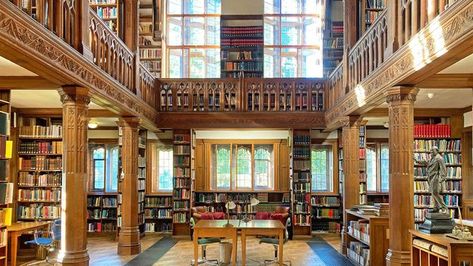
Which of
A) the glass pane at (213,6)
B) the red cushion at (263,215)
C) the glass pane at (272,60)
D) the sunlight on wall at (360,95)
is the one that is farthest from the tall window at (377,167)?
the glass pane at (213,6)

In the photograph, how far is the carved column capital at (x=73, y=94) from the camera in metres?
6.46

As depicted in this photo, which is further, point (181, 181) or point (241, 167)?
point (241, 167)

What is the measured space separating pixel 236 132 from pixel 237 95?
161 cm

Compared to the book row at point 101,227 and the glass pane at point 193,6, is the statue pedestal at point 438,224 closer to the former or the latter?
the book row at point 101,227

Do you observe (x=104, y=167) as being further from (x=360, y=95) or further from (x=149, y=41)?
(x=360, y=95)

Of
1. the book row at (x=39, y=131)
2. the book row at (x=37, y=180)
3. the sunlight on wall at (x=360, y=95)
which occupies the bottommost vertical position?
the book row at (x=37, y=180)

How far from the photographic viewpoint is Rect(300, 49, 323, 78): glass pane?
14609 mm

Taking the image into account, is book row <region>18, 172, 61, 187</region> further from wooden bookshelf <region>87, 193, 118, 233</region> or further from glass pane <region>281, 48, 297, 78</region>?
glass pane <region>281, 48, 297, 78</region>

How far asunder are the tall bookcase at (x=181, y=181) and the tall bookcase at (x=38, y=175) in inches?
115

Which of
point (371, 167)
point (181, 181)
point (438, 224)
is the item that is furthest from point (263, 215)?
point (438, 224)

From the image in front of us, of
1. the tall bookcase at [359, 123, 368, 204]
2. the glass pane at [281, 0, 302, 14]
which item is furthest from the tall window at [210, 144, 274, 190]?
the glass pane at [281, 0, 302, 14]

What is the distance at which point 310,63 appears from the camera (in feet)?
48.2

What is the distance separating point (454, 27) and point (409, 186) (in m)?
2.73

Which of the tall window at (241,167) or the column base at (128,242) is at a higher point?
the tall window at (241,167)
